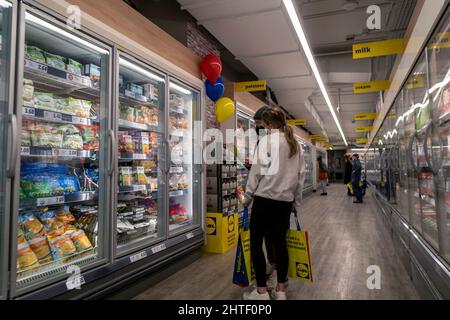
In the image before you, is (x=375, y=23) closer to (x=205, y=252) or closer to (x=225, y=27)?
(x=225, y=27)

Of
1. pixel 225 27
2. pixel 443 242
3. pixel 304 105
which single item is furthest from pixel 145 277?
pixel 304 105

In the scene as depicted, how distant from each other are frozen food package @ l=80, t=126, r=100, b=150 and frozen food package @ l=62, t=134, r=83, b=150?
0.06 meters

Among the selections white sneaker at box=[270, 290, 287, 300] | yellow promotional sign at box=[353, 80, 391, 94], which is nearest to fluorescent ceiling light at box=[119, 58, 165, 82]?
white sneaker at box=[270, 290, 287, 300]

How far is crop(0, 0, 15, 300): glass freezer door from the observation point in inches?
69.0

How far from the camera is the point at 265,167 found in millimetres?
2656

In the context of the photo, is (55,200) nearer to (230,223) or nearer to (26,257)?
(26,257)

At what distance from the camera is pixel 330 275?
3412mm

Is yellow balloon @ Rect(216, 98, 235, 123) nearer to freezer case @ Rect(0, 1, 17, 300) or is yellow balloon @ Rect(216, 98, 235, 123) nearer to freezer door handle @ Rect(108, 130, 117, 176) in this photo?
freezer door handle @ Rect(108, 130, 117, 176)

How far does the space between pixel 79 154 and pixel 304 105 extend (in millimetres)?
7623

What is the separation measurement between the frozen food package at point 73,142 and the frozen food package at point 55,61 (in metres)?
0.55

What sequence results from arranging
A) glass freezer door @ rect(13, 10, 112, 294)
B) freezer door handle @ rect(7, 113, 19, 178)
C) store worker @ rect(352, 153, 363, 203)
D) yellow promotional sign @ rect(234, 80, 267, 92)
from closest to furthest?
freezer door handle @ rect(7, 113, 19, 178), glass freezer door @ rect(13, 10, 112, 294), yellow promotional sign @ rect(234, 80, 267, 92), store worker @ rect(352, 153, 363, 203)

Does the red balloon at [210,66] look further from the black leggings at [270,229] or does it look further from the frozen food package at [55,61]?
the black leggings at [270,229]

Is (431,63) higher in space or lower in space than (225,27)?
lower

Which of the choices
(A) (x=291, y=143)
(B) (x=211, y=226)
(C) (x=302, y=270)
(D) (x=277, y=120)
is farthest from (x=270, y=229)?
(B) (x=211, y=226)
